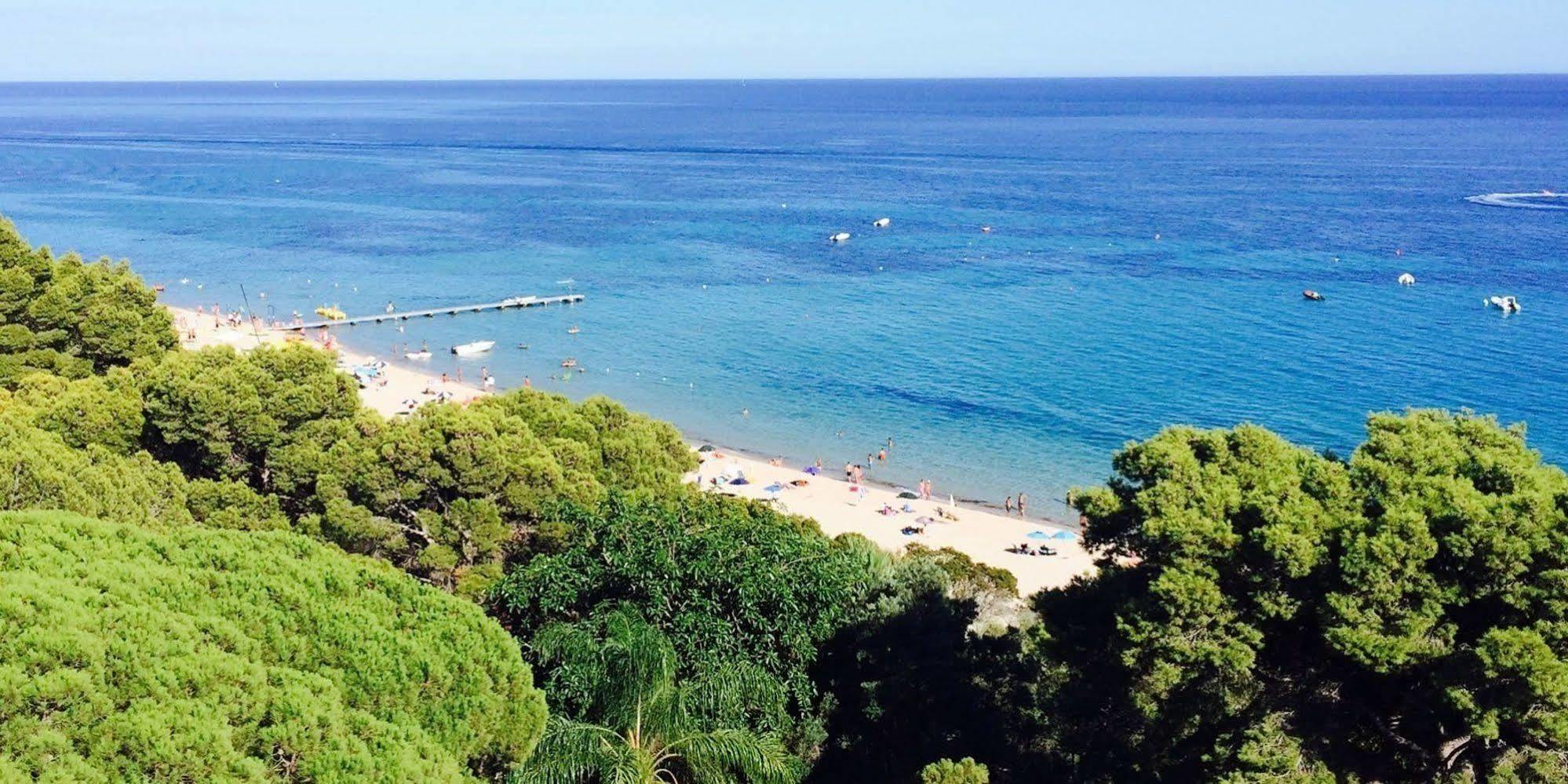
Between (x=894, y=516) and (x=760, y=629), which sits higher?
(x=760, y=629)

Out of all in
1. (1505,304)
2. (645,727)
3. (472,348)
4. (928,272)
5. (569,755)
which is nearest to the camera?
(569,755)

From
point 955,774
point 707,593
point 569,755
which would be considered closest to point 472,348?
point 707,593

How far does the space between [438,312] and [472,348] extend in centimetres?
714

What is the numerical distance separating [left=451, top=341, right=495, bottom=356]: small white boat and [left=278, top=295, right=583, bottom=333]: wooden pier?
6.10 meters

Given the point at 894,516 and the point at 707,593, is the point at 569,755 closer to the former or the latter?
the point at 707,593

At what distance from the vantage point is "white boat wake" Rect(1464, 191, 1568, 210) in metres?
78.1

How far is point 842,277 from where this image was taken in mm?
62000

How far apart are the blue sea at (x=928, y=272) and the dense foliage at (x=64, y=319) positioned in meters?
19.2

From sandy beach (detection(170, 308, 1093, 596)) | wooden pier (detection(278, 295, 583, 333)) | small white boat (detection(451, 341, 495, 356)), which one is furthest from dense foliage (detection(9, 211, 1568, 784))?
wooden pier (detection(278, 295, 583, 333))

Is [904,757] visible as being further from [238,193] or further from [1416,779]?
[238,193]

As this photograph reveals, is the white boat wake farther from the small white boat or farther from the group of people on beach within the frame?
the small white boat

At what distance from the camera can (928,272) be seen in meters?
62.9

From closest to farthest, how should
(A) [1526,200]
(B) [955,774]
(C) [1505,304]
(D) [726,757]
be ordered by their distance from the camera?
(B) [955,774] → (D) [726,757] → (C) [1505,304] → (A) [1526,200]

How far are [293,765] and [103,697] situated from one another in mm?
1397
